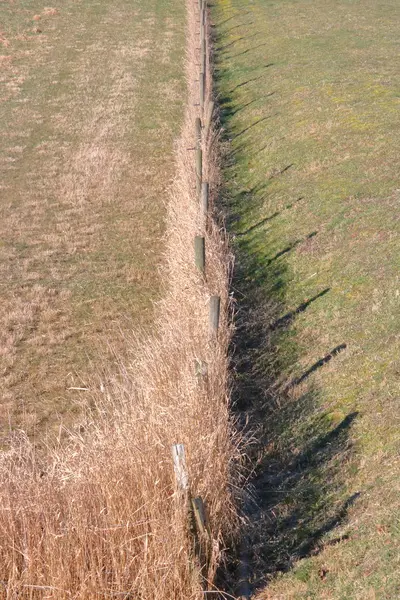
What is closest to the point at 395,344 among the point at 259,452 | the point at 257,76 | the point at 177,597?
the point at 259,452

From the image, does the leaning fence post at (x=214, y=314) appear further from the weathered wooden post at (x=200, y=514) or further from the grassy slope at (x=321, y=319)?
the weathered wooden post at (x=200, y=514)

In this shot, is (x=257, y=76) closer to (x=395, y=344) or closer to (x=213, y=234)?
(x=213, y=234)

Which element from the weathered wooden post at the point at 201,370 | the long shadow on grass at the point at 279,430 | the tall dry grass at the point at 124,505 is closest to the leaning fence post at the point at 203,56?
the long shadow on grass at the point at 279,430

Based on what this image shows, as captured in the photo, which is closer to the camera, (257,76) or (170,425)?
(170,425)

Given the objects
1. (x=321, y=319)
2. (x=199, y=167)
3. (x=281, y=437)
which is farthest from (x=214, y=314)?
(x=199, y=167)

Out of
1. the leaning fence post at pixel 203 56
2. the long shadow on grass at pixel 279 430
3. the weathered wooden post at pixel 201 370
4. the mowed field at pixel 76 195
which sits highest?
the weathered wooden post at pixel 201 370

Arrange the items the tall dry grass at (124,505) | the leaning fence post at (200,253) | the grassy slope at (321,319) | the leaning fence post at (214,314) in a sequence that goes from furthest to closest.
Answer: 1. the leaning fence post at (200,253)
2. the leaning fence post at (214,314)
3. the grassy slope at (321,319)
4. the tall dry grass at (124,505)
